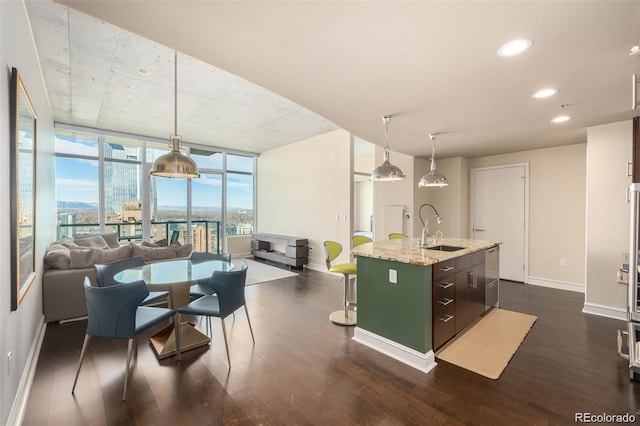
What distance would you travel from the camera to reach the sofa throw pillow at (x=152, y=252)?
388cm

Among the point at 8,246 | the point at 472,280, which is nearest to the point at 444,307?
the point at 472,280

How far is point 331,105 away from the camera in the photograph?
116 inches

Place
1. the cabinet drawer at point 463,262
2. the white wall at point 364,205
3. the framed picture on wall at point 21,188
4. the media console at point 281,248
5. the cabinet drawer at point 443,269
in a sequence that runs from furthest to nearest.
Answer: the white wall at point 364,205
the media console at point 281,248
the cabinet drawer at point 463,262
the cabinet drawer at point 443,269
the framed picture on wall at point 21,188

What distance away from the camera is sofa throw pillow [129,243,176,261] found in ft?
12.7

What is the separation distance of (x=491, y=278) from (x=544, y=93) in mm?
2310

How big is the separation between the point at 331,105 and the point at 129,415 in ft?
9.85

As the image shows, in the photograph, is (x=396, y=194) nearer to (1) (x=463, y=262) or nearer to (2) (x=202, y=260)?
(1) (x=463, y=262)

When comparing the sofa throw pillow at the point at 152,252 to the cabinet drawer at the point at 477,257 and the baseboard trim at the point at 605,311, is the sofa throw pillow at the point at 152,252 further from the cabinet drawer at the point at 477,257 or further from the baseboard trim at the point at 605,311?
the baseboard trim at the point at 605,311

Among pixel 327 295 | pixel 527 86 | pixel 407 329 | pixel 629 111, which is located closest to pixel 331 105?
pixel 527 86

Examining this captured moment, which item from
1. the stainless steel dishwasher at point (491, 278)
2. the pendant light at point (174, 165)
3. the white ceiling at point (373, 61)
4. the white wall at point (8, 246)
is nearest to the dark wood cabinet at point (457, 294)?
the stainless steel dishwasher at point (491, 278)

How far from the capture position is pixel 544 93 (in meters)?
2.62

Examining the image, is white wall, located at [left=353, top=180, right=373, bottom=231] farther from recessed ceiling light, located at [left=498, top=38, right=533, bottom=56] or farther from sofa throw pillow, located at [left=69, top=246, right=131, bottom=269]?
recessed ceiling light, located at [left=498, top=38, right=533, bottom=56]

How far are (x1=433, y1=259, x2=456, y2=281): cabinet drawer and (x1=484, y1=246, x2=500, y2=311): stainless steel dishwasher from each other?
108cm

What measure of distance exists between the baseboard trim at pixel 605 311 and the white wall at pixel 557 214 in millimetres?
1111
